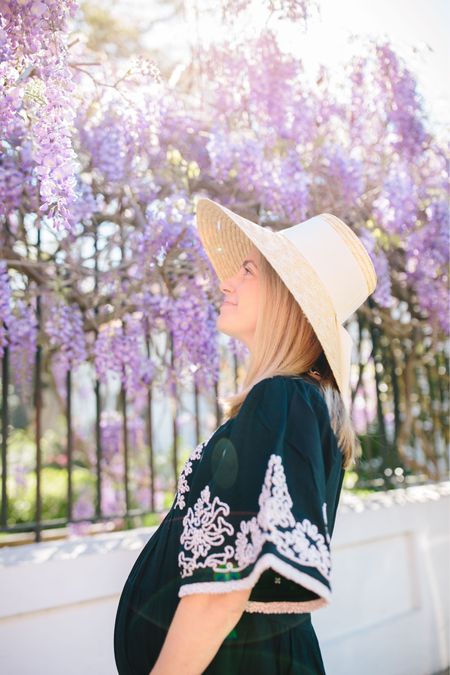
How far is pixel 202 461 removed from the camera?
5.07 ft

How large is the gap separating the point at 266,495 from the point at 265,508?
0.03m

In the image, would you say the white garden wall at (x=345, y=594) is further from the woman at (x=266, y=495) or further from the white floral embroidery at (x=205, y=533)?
the white floral embroidery at (x=205, y=533)

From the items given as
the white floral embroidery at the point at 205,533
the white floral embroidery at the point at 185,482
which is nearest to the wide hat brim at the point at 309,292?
the white floral embroidery at the point at 185,482

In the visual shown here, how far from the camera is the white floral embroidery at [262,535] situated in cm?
135

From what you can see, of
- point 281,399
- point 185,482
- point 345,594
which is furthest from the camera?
point 345,594

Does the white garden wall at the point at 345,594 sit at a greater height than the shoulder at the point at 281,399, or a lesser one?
lesser

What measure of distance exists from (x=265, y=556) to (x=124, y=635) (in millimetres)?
570

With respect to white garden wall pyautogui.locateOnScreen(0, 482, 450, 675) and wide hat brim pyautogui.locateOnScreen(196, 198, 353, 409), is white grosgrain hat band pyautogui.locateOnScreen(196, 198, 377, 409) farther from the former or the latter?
Answer: white garden wall pyautogui.locateOnScreen(0, 482, 450, 675)

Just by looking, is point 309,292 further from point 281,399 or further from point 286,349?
point 281,399

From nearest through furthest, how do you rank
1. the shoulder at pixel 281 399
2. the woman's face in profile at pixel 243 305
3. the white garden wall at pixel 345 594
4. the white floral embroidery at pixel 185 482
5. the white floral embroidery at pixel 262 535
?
the white floral embroidery at pixel 262 535, the shoulder at pixel 281 399, the white floral embroidery at pixel 185 482, the woman's face in profile at pixel 243 305, the white garden wall at pixel 345 594

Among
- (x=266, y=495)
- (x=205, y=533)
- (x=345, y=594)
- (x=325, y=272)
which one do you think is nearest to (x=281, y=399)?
(x=266, y=495)

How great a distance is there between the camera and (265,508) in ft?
4.49

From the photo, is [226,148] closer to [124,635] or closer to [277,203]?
[277,203]

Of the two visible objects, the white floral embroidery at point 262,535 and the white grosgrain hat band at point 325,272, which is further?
the white grosgrain hat band at point 325,272
